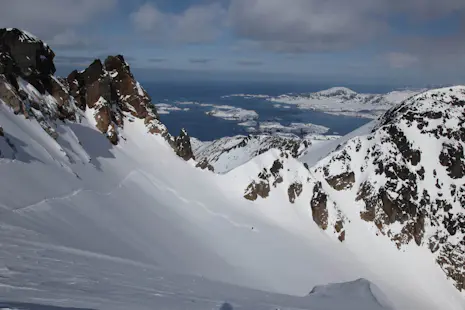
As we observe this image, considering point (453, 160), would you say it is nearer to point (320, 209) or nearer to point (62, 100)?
point (320, 209)

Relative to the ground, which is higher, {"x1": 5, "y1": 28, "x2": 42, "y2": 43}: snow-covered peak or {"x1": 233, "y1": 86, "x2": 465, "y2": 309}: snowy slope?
{"x1": 5, "y1": 28, "x2": 42, "y2": 43}: snow-covered peak

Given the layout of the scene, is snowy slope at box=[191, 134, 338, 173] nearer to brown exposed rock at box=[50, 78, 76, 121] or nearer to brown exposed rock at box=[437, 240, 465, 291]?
brown exposed rock at box=[437, 240, 465, 291]

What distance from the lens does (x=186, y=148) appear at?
192 feet

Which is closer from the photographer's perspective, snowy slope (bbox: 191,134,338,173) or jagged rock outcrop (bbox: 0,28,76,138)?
jagged rock outcrop (bbox: 0,28,76,138)

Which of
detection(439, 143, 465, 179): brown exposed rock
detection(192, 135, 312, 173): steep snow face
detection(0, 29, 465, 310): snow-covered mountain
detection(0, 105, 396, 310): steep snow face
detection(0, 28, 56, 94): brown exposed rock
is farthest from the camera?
detection(192, 135, 312, 173): steep snow face

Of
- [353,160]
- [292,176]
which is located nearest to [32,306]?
[292,176]

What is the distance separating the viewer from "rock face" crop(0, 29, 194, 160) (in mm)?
36000

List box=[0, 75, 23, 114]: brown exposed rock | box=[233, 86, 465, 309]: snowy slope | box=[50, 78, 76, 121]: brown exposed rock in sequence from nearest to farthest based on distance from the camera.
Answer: box=[0, 75, 23, 114]: brown exposed rock < box=[50, 78, 76, 121]: brown exposed rock < box=[233, 86, 465, 309]: snowy slope

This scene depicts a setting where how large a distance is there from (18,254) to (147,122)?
4561 centimetres

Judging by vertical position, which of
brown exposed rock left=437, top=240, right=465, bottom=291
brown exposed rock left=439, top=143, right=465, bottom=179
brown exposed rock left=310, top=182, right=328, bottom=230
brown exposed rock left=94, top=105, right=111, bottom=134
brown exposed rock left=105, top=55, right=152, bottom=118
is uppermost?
brown exposed rock left=105, top=55, right=152, bottom=118

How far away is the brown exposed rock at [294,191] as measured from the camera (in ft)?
200

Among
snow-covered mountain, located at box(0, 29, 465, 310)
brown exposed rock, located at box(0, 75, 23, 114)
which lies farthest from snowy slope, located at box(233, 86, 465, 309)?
brown exposed rock, located at box(0, 75, 23, 114)

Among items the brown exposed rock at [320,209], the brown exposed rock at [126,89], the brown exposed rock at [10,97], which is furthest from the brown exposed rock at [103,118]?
the brown exposed rock at [320,209]

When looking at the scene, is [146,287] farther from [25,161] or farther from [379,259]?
[379,259]
